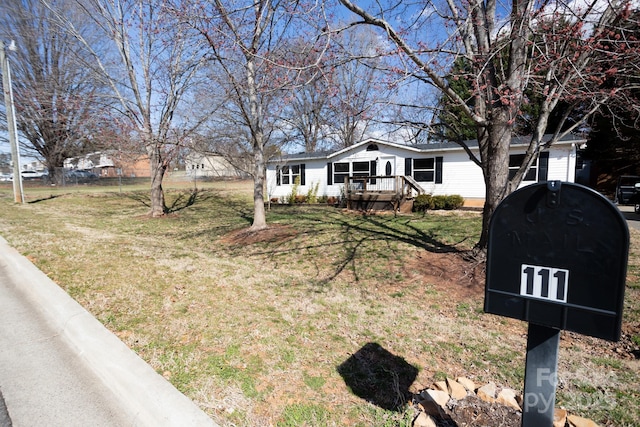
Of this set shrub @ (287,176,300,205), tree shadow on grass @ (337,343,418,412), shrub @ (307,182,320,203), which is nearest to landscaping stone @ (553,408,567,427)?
tree shadow on grass @ (337,343,418,412)

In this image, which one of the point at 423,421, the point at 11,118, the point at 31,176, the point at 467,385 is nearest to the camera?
the point at 423,421

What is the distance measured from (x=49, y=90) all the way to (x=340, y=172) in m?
12.6

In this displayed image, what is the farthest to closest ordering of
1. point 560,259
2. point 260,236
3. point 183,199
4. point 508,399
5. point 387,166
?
point 183,199 → point 387,166 → point 260,236 → point 508,399 → point 560,259

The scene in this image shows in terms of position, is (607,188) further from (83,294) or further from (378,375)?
(83,294)

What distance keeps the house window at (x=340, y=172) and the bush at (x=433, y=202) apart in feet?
15.3

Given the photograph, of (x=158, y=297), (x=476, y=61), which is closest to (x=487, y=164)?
(x=476, y=61)

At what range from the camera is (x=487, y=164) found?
547 centimetres

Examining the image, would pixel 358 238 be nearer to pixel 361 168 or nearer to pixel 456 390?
pixel 456 390

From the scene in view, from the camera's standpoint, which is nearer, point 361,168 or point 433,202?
point 433,202

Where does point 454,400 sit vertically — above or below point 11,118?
below

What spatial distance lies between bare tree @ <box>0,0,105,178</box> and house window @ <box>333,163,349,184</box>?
10.4 m

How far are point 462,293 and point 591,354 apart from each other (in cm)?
163

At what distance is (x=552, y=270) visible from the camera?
1289mm

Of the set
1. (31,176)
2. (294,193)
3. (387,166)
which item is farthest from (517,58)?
(31,176)
